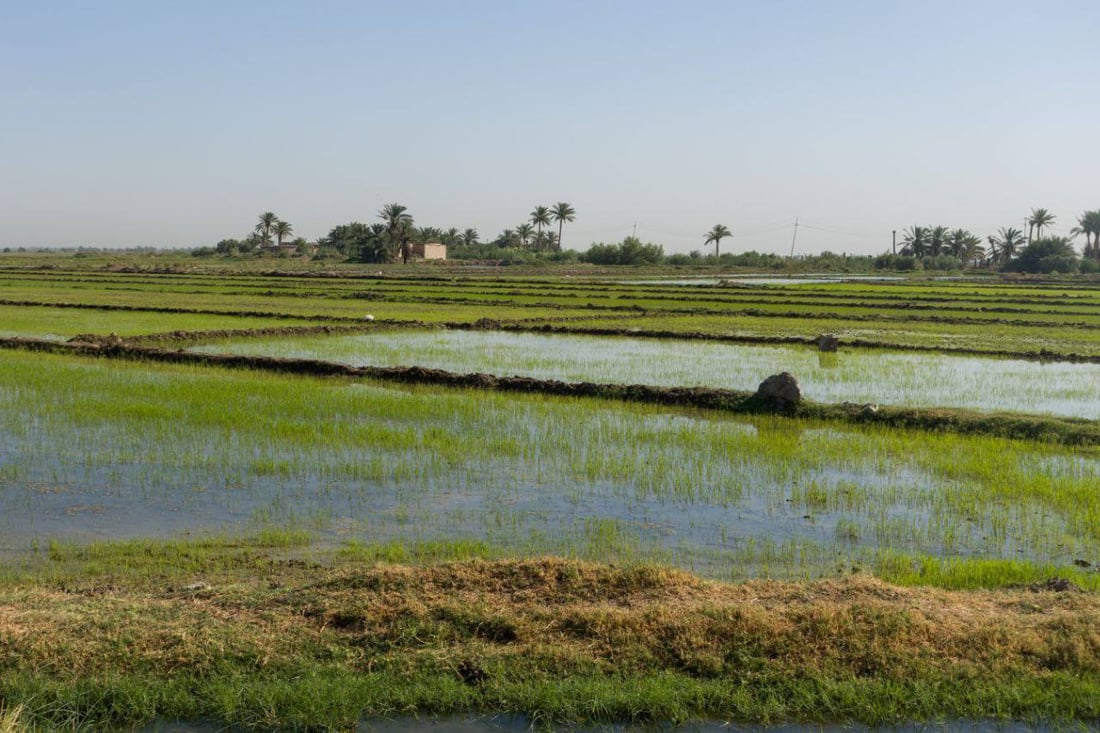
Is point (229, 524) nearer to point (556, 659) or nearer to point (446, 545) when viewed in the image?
point (446, 545)

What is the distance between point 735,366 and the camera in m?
15.2

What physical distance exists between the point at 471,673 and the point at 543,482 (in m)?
3.77

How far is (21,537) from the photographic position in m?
6.21

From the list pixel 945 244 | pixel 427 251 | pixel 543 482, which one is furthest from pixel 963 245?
pixel 543 482

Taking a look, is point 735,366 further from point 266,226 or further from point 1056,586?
point 266,226

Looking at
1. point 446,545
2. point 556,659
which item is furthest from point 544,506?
point 556,659

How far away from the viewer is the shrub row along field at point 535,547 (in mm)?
3992

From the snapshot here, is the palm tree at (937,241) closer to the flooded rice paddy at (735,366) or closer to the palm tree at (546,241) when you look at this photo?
the palm tree at (546,241)

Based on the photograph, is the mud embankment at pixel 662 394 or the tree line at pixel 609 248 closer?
the mud embankment at pixel 662 394

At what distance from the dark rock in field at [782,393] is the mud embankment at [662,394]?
0.05 metres

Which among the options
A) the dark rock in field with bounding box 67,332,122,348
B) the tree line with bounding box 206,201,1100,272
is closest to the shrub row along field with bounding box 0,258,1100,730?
the dark rock in field with bounding box 67,332,122,348

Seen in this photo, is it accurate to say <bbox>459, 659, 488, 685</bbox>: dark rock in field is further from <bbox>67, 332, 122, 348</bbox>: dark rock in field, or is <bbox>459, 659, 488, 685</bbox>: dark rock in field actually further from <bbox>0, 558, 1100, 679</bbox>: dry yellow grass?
<bbox>67, 332, 122, 348</bbox>: dark rock in field

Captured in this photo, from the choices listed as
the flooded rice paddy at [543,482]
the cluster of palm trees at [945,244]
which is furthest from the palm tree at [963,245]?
the flooded rice paddy at [543,482]

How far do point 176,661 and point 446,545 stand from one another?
215 cm
